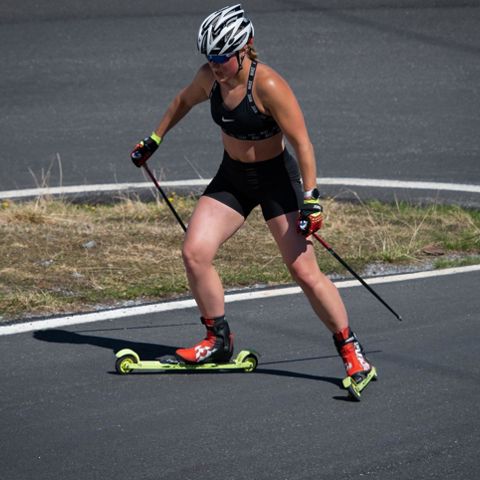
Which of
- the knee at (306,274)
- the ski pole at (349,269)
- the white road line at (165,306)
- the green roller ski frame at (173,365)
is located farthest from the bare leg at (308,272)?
the white road line at (165,306)

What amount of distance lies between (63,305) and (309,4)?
444 inches

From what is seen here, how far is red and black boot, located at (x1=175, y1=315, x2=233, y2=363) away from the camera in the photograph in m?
6.81

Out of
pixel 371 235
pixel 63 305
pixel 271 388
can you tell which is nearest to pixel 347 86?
pixel 371 235

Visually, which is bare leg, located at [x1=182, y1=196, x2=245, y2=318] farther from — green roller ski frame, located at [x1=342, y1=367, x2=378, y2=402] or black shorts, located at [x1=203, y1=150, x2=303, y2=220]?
green roller ski frame, located at [x1=342, y1=367, x2=378, y2=402]

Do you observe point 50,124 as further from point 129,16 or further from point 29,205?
point 129,16

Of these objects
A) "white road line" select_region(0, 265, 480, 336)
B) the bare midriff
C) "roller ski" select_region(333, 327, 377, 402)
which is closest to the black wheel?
"white road line" select_region(0, 265, 480, 336)

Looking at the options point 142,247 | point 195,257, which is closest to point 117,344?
point 195,257

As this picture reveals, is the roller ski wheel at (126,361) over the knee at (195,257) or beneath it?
beneath

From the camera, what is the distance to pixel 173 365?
6785 millimetres

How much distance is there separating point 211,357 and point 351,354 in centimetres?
84

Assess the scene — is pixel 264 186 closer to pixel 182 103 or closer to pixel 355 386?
pixel 182 103

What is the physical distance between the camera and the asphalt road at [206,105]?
40.2 feet

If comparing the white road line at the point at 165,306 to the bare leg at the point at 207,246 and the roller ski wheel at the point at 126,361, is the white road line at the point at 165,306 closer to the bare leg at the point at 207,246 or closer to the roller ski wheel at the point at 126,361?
the roller ski wheel at the point at 126,361

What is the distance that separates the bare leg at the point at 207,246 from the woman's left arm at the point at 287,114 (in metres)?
0.60
